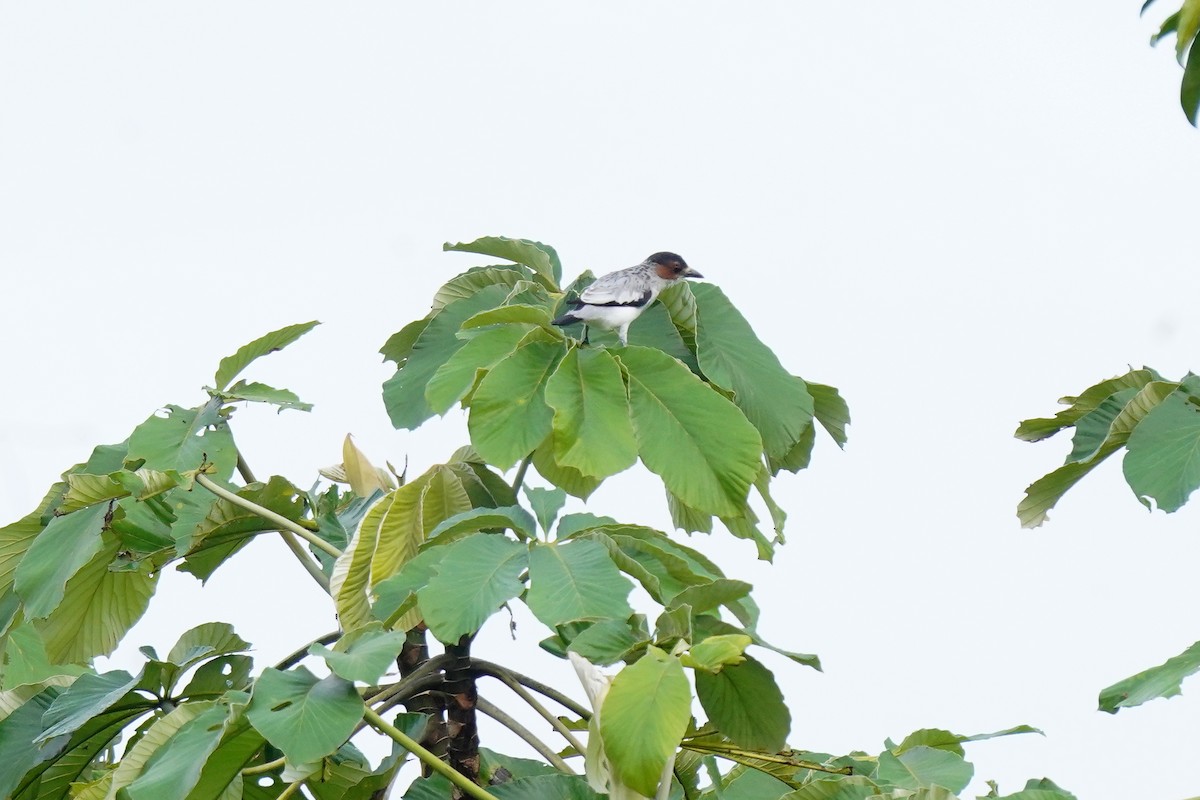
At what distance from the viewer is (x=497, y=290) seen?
253 cm

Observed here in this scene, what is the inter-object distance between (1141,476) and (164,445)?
5.57 ft

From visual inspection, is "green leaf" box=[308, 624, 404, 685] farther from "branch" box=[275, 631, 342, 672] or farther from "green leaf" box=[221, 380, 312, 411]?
"green leaf" box=[221, 380, 312, 411]

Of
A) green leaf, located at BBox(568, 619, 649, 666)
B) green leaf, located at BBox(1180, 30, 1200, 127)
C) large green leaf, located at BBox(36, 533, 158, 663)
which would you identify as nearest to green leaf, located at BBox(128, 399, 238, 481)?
large green leaf, located at BBox(36, 533, 158, 663)

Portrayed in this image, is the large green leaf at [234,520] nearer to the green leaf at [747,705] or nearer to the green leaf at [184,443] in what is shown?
the green leaf at [184,443]

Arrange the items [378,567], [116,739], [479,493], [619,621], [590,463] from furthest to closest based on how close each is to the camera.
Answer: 1. [116,739]
2. [479,493]
3. [378,567]
4. [590,463]
5. [619,621]

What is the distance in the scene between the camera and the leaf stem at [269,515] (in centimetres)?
232

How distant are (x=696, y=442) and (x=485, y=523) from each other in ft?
1.11

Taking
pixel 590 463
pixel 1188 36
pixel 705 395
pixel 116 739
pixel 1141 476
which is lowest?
pixel 116 739

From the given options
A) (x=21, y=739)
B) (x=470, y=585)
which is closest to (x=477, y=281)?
(x=470, y=585)

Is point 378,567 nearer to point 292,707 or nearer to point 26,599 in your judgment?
point 292,707

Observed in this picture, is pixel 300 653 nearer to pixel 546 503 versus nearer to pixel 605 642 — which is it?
pixel 546 503

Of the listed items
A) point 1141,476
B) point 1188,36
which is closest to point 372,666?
point 1141,476

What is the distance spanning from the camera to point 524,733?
2256 mm

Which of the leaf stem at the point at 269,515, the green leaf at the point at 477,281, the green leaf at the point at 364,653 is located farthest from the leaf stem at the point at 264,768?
the green leaf at the point at 477,281
